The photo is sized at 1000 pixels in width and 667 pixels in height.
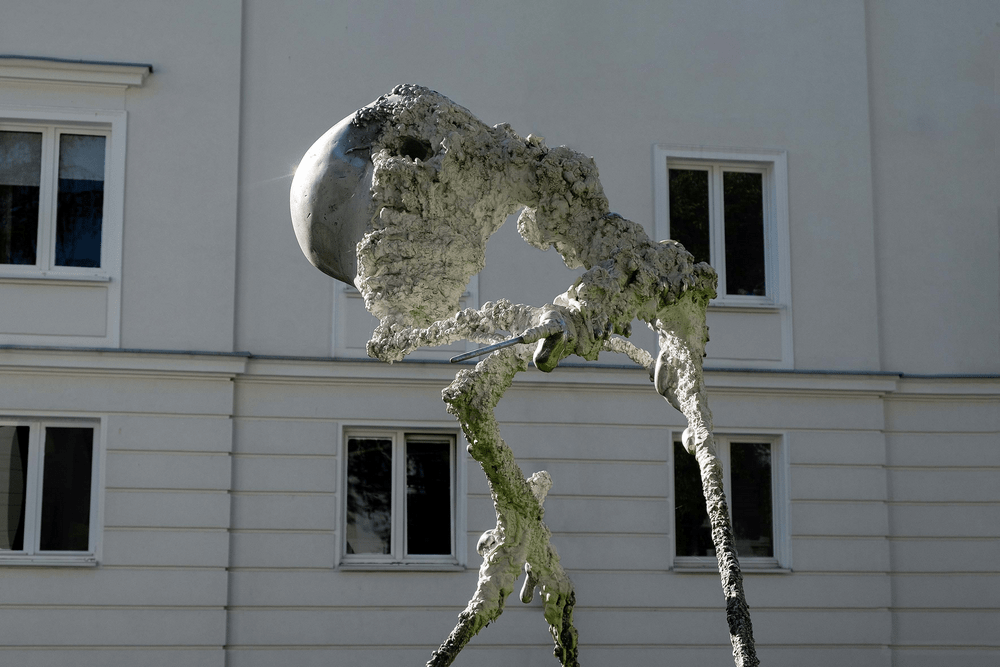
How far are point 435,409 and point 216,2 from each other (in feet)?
14.1

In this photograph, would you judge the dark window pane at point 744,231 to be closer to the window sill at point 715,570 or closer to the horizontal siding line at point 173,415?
the window sill at point 715,570

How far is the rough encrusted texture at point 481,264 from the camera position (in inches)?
173

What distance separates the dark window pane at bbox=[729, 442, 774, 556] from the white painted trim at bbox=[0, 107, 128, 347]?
588cm

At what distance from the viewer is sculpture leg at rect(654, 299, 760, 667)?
430cm

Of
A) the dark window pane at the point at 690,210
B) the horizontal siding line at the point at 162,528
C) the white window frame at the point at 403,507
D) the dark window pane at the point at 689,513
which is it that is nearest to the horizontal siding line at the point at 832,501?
the dark window pane at the point at 689,513

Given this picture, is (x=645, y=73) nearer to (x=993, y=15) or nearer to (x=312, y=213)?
(x=993, y=15)

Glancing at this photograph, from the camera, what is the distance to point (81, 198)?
10828 millimetres

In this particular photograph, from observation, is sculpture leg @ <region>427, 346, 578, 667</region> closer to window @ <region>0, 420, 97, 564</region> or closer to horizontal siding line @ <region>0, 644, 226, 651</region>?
horizontal siding line @ <region>0, 644, 226, 651</region>

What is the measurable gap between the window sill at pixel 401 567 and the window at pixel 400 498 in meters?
0.08

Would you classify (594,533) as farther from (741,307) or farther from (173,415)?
(173,415)

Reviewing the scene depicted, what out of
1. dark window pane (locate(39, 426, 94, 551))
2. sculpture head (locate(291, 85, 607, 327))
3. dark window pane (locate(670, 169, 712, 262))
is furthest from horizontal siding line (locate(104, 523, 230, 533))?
sculpture head (locate(291, 85, 607, 327))

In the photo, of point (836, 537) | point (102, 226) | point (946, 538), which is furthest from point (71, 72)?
point (946, 538)

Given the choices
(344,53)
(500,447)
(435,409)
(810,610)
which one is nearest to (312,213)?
(500,447)

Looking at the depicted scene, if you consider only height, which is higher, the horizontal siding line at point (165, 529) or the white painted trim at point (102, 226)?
the white painted trim at point (102, 226)
